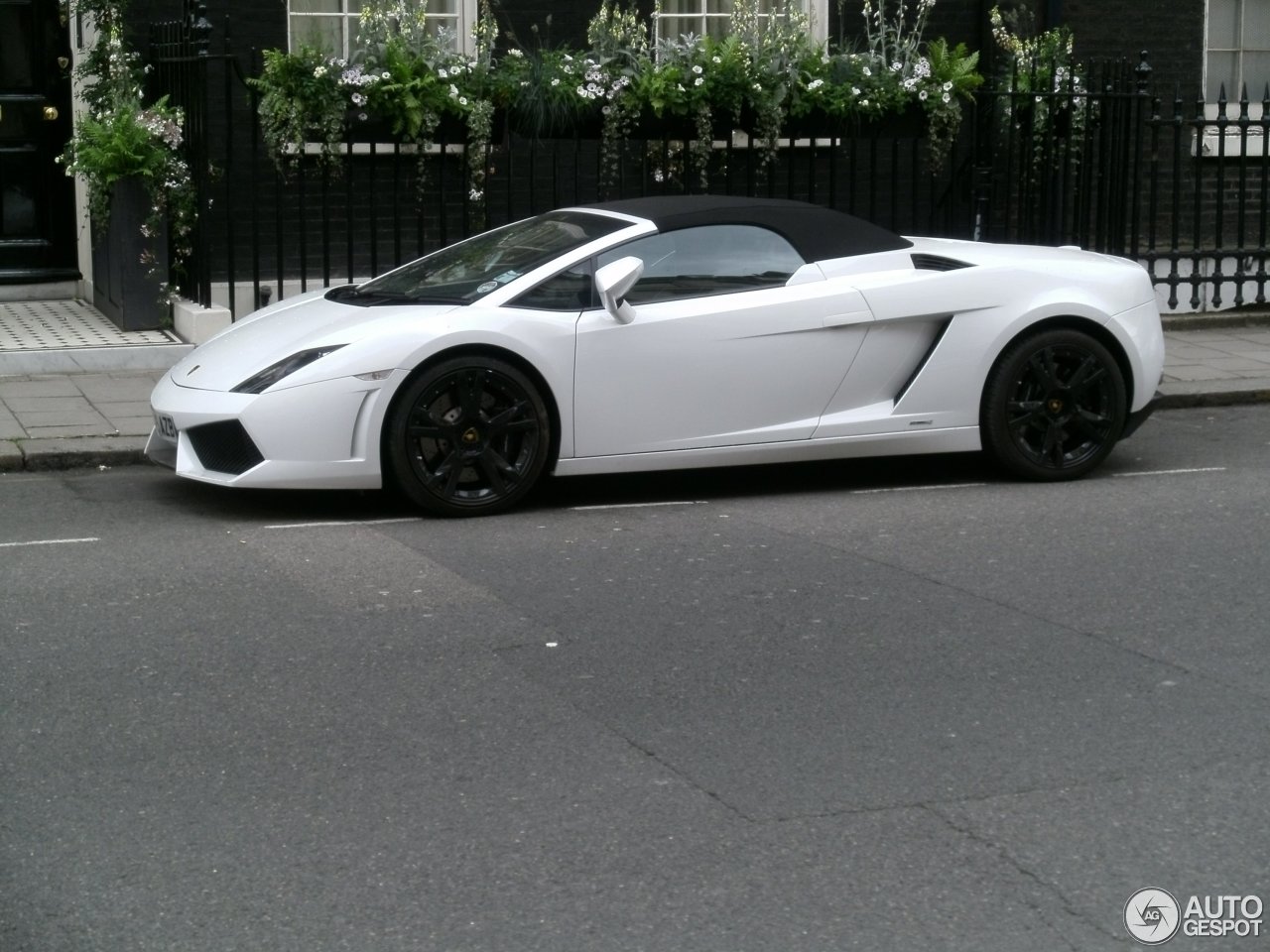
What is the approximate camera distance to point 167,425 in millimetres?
8000

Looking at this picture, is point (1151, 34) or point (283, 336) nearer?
point (283, 336)

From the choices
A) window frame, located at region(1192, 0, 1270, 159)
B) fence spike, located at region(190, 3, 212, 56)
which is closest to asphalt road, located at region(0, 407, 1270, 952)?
fence spike, located at region(190, 3, 212, 56)

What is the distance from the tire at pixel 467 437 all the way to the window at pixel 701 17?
7.44 metres

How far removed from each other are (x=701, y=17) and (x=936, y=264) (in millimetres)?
6753

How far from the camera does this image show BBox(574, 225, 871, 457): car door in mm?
7949

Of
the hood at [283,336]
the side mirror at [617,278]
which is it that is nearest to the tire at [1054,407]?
the side mirror at [617,278]

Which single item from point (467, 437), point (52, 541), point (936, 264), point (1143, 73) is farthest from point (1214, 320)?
point (52, 541)

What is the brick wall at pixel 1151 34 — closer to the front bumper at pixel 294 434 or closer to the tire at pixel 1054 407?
the tire at pixel 1054 407

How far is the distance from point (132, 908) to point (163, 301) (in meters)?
8.66

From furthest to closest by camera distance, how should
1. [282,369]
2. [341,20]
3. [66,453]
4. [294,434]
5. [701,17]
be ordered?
[701,17] < [341,20] < [66,453] < [282,369] < [294,434]

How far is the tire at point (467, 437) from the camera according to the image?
7.70 m

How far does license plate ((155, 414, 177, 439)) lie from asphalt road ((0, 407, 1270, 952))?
37 cm

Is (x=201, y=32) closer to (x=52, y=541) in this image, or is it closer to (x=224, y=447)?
(x=224, y=447)

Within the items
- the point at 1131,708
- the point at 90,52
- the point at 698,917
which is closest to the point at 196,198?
the point at 90,52
